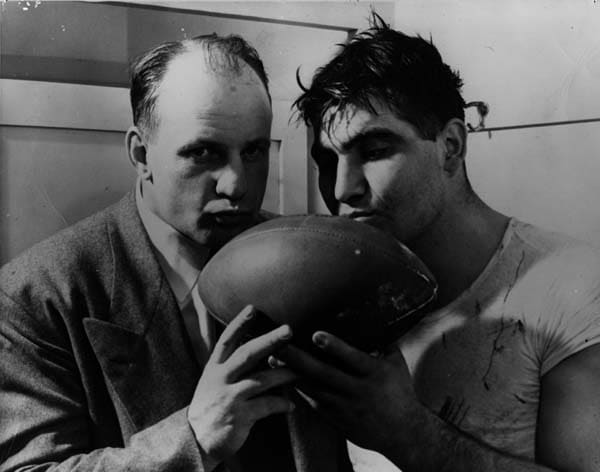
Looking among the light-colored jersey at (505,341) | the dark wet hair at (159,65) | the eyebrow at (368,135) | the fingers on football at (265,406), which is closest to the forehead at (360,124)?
the eyebrow at (368,135)

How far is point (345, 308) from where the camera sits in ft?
2.22

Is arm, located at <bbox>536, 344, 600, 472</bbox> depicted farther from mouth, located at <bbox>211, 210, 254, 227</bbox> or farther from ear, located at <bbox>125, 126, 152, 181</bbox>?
ear, located at <bbox>125, 126, 152, 181</bbox>

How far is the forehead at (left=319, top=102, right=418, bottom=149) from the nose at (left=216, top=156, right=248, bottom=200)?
0.12 meters

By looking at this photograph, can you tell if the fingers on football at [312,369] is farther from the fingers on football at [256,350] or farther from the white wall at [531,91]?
the white wall at [531,91]

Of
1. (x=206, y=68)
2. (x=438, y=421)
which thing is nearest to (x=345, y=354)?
(x=438, y=421)

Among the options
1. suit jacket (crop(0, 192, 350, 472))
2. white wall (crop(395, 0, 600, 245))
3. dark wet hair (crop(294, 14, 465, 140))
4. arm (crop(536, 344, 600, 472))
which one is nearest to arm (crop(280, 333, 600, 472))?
arm (crop(536, 344, 600, 472))

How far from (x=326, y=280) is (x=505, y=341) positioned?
0.29 metres

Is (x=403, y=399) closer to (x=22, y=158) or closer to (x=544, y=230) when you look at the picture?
(x=544, y=230)

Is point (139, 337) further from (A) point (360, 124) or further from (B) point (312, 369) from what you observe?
(A) point (360, 124)

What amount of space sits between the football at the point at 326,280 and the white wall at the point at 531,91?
256 millimetres

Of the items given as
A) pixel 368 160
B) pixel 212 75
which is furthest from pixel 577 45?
pixel 212 75

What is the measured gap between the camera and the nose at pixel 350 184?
0.84 metres

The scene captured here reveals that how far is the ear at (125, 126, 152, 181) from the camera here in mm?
853

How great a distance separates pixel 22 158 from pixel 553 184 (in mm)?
706
